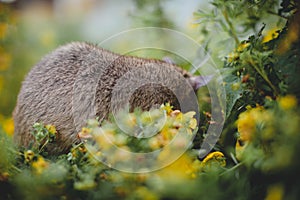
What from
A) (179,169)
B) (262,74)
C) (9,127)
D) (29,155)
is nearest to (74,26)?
(9,127)

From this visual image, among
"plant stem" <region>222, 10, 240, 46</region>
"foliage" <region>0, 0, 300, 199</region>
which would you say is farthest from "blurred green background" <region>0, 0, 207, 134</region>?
"foliage" <region>0, 0, 300, 199</region>

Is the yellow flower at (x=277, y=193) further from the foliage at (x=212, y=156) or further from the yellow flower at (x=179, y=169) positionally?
the yellow flower at (x=179, y=169)

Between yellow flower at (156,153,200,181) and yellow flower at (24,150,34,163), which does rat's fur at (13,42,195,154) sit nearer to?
yellow flower at (24,150,34,163)

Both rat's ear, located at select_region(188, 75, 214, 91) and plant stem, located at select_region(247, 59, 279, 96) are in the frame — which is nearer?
plant stem, located at select_region(247, 59, 279, 96)

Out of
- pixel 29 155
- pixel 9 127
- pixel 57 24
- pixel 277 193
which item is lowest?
pixel 29 155

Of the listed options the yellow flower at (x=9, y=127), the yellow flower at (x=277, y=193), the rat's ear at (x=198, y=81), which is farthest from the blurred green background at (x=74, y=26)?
the yellow flower at (x=277, y=193)

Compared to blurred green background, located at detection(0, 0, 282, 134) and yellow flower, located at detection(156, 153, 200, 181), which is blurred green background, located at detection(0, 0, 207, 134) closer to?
blurred green background, located at detection(0, 0, 282, 134)

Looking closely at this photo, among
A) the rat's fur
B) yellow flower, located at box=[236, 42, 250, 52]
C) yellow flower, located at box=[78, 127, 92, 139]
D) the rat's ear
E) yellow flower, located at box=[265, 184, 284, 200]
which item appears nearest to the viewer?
yellow flower, located at box=[265, 184, 284, 200]

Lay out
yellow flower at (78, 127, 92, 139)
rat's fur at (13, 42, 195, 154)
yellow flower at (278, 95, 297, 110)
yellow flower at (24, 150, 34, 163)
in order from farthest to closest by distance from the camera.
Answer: rat's fur at (13, 42, 195, 154)
yellow flower at (24, 150, 34, 163)
yellow flower at (78, 127, 92, 139)
yellow flower at (278, 95, 297, 110)

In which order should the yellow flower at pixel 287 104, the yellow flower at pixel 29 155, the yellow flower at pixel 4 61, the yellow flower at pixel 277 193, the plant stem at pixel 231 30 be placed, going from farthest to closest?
the yellow flower at pixel 4 61, the plant stem at pixel 231 30, the yellow flower at pixel 29 155, the yellow flower at pixel 287 104, the yellow flower at pixel 277 193

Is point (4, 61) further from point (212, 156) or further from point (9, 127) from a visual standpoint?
point (212, 156)

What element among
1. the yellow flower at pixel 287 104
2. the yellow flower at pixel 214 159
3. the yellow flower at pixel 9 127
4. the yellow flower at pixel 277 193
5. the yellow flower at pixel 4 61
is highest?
the yellow flower at pixel 4 61

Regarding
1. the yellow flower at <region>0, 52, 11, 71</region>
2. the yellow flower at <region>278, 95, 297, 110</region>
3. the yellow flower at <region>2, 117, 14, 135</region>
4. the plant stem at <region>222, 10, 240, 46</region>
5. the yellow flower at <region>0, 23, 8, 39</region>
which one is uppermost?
the plant stem at <region>222, 10, 240, 46</region>

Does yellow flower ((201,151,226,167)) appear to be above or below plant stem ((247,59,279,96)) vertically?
below
